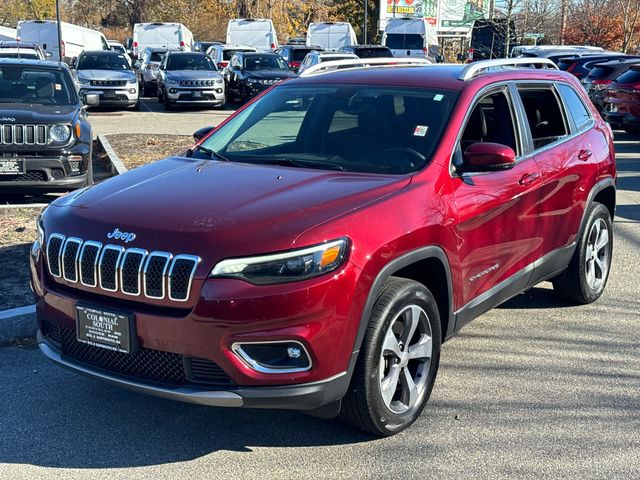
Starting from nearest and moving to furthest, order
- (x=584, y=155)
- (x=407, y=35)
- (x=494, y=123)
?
(x=494, y=123) → (x=584, y=155) → (x=407, y=35)

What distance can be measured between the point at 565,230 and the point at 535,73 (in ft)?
3.71

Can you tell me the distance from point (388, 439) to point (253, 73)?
2208 centimetres

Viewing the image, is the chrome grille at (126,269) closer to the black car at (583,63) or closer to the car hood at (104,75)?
the black car at (583,63)

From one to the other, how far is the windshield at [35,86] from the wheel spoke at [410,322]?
776cm

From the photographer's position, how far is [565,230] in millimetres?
5941

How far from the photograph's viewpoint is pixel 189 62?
82.6 ft

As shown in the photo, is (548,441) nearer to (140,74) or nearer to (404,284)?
(404,284)

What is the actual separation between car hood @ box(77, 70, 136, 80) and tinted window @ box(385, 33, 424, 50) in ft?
48.3

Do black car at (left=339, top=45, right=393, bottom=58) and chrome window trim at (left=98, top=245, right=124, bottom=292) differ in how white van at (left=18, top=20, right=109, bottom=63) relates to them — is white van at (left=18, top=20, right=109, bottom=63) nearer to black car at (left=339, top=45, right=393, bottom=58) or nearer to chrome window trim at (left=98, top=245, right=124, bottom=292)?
black car at (left=339, top=45, right=393, bottom=58)

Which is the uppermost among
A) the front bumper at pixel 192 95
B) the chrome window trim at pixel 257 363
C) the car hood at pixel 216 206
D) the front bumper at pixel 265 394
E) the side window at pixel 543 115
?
the side window at pixel 543 115

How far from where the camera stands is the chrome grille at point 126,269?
12.2 ft

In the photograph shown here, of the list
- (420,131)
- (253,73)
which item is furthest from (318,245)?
(253,73)

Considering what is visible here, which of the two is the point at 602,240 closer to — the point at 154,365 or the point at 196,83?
the point at 154,365

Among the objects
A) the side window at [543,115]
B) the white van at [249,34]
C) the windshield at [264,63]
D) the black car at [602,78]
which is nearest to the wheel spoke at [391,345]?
the side window at [543,115]
